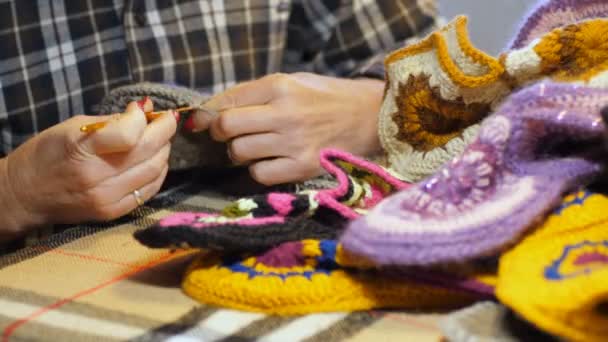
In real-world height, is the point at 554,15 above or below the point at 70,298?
above

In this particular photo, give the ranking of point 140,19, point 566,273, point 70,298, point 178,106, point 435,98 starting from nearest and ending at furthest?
point 566,273, point 70,298, point 435,98, point 178,106, point 140,19

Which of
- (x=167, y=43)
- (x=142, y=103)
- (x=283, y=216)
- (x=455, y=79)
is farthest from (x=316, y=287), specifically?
(x=167, y=43)

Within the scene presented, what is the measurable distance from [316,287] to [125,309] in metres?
0.12

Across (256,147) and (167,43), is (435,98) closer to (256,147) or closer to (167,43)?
(256,147)

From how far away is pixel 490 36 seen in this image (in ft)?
4.10

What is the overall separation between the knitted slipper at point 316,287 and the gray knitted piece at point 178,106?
0.29 metres

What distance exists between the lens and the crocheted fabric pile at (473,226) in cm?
39

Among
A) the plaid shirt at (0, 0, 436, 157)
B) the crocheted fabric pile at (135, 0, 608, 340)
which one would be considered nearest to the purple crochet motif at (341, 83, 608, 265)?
the crocheted fabric pile at (135, 0, 608, 340)

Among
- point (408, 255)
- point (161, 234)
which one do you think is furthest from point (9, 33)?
point (408, 255)

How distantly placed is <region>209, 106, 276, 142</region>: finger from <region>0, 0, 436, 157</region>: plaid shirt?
0.68 feet

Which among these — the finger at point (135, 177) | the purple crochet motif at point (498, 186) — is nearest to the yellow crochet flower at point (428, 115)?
the purple crochet motif at point (498, 186)

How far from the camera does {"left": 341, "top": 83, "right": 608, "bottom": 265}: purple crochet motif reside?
15.5 inches

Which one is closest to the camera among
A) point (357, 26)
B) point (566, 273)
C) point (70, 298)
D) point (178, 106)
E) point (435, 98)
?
point (566, 273)

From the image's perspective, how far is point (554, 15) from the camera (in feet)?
1.88
